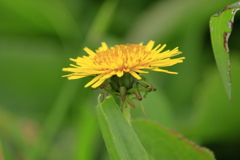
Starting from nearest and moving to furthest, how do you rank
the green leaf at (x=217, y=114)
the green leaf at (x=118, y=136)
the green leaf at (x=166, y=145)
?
1. the green leaf at (x=118, y=136)
2. the green leaf at (x=166, y=145)
3. the green leaf at (x=217, y=114)

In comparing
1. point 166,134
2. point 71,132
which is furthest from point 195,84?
point 166,134

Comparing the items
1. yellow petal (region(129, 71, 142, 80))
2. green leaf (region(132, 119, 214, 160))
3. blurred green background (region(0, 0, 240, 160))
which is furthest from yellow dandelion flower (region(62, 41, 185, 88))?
blurred green background (region(0, 0, 240, 160))

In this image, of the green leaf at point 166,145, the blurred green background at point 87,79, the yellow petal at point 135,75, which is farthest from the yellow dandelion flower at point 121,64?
the blurred green background at point 87,79

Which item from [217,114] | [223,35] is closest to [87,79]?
[217,114]

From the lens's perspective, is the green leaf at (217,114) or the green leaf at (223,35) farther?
the green leaf at (217,114)

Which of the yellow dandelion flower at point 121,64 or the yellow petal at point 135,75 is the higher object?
the yellow dandelion flower at point 121,64

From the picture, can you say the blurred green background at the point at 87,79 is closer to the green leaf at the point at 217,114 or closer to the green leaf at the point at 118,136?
the green leaf at the point at 217,114

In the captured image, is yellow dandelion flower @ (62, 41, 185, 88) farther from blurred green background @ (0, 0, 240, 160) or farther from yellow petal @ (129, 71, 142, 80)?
blurred green background @ (0, 0, 240, 160)
